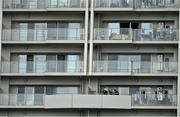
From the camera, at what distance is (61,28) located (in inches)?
1753

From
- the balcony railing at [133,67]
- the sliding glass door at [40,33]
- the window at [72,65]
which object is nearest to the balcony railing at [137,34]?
the balcony railing at [133,67]

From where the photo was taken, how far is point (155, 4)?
144 feet

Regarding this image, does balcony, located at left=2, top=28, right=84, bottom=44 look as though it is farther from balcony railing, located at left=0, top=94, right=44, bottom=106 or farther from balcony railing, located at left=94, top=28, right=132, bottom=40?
balcony railing, located at left=0, top=94, right=44, bottom=106

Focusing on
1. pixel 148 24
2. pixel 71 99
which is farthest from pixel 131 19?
pixel 71 99

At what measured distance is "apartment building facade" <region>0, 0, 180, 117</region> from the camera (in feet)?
140

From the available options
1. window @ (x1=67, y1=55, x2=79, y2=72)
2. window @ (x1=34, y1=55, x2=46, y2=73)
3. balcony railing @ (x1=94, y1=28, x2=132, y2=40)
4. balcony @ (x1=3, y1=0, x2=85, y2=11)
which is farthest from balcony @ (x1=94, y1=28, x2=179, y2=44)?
window @ (x1=34, y1=55, x2=46, y2=73)

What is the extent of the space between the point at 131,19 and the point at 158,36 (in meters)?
2.42

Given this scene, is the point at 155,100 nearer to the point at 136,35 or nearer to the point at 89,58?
the point at 136,35

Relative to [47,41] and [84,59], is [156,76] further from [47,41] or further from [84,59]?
[47,41]

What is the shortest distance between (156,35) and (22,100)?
10.2m

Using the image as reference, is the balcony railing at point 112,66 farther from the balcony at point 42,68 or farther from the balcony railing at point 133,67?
the balcony at point 42,68

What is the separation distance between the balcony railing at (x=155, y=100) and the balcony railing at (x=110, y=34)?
4227 mm

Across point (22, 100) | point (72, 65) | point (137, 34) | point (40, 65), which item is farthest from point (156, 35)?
point (22, 100)

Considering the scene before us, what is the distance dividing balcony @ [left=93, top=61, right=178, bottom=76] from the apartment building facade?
0.22 ft
